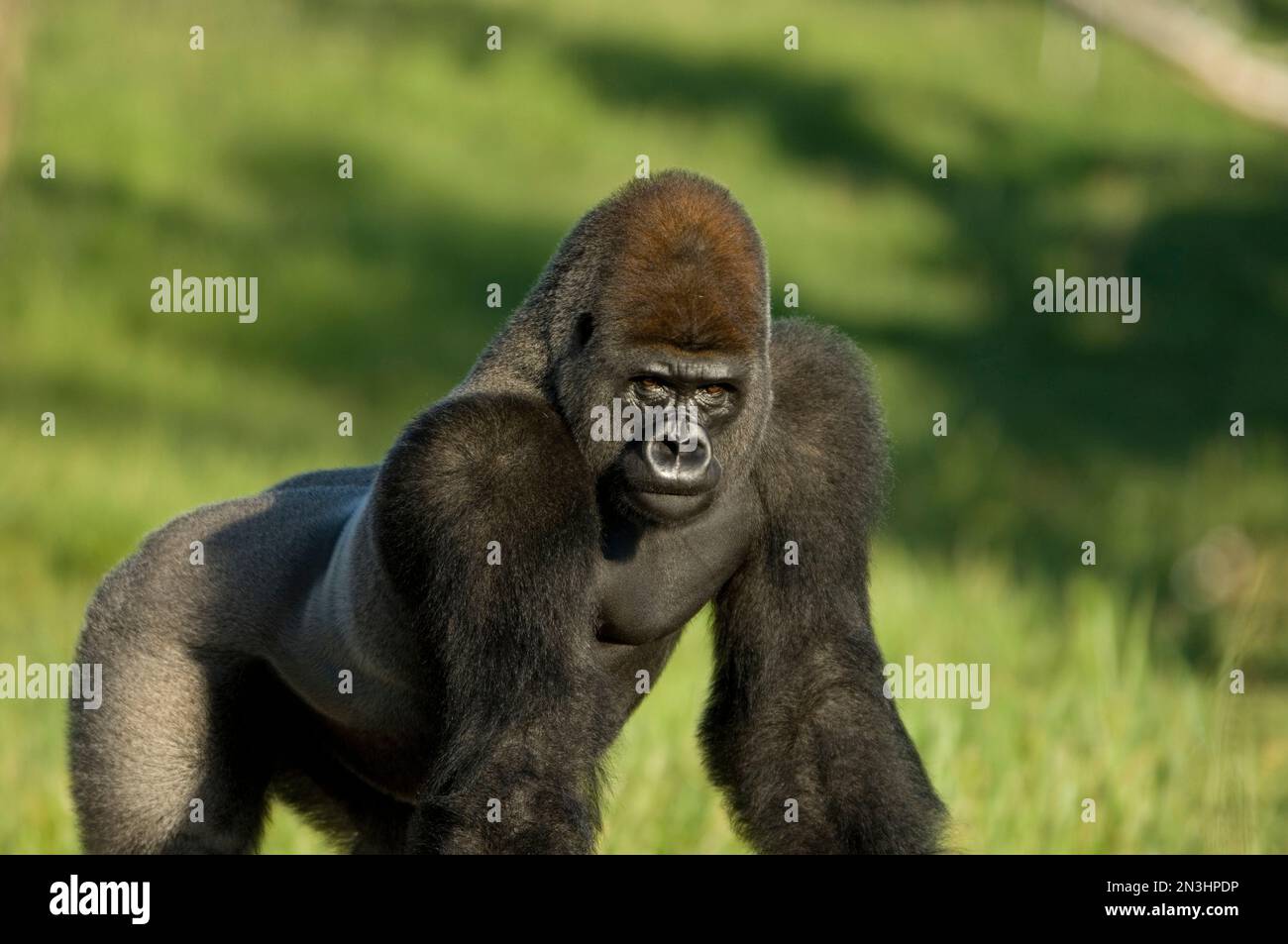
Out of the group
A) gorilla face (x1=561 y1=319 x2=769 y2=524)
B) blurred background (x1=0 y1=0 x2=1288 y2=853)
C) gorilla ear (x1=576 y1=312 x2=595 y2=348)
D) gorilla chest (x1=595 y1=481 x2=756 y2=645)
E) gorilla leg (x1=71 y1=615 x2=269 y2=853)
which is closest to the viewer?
gorilla face (x1=561 y1=319 x2=769 y2=524)

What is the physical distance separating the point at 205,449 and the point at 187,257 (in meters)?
3.80

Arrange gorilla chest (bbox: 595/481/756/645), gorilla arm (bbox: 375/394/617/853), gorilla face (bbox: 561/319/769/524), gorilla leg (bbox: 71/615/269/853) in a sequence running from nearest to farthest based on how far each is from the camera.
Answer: gorilla arm (bbox: 375/394/617/853)
gorilla face (bbox: 561/319/769/524)
gorilla chest (bbox: 595/481/756/645)
gorilla leg (bbox: 71/615/269/853)

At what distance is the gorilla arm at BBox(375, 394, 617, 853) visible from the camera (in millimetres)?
3729

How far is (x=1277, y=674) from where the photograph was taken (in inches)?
380

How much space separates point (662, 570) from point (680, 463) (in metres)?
0.43

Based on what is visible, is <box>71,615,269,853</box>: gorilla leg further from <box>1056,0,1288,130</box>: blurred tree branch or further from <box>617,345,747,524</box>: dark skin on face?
<box>1056,0,1288,130</box>: blurred tree branch

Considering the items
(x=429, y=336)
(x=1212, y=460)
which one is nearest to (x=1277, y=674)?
(x=1212, y=460)

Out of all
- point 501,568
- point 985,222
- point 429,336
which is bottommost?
point 501,568

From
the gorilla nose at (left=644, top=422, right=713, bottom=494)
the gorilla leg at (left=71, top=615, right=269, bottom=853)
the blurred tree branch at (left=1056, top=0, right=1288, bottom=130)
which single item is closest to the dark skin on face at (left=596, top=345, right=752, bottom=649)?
the gorilla nose at (left=644, top=422, right=713, bottom=494)

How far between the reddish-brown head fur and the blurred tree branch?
3868 millimetres

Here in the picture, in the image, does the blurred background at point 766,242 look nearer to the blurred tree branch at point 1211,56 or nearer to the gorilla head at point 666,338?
the blurred tree branch at point 1211,56

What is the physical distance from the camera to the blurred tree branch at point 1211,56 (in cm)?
743

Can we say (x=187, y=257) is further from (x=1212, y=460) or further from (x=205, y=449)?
(x=1212, y=460)
